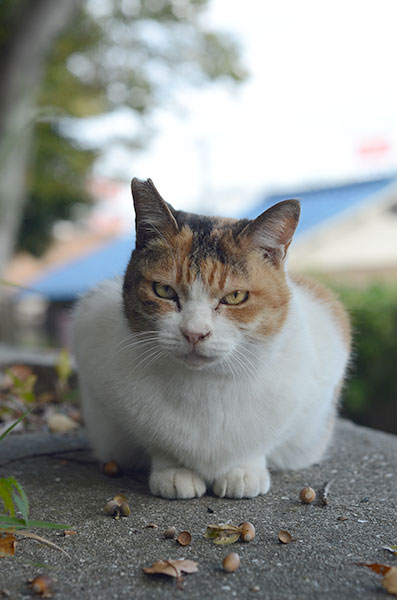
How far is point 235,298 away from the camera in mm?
1803

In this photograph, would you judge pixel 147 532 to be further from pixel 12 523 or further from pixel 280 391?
pixel 280 391

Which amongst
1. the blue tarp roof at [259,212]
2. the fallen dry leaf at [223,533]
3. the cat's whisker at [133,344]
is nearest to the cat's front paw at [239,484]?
the fallen dry leaf at [223,533]

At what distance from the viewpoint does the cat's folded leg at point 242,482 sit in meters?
1.99

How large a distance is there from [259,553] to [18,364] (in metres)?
3.19

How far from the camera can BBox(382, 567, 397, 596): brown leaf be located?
132 cm

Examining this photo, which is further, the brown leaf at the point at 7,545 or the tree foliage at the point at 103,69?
the tree foliage at the point at 103,69

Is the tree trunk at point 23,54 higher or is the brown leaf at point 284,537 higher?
the tree trunk at point 23,54

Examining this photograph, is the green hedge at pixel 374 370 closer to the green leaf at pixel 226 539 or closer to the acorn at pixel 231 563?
the green leaf at pixel 226 539

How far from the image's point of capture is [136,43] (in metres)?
9.30

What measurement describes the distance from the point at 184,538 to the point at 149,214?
38.8 inches

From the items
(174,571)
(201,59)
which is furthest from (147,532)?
(201,59)

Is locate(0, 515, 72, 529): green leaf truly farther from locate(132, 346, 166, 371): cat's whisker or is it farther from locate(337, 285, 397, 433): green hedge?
locate(337, 285, 397, 433): green hedge

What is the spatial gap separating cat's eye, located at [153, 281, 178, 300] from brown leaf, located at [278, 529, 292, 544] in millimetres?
737

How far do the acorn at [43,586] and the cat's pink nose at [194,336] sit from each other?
2.29 feet
